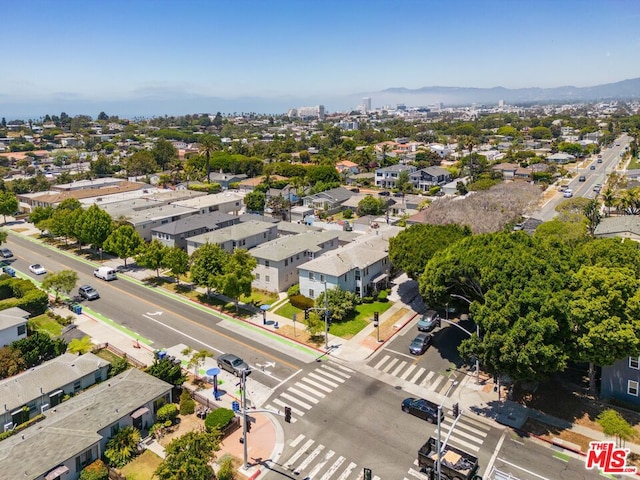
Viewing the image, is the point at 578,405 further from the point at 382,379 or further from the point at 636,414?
the point at 382,379

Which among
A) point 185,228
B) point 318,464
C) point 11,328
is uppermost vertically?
point 185,228

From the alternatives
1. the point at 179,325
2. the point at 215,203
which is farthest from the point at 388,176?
the point at 179,325

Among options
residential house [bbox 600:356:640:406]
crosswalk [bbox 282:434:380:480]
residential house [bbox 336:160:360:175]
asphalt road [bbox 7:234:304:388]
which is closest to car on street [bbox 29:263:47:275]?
asphalt road [bbox 7:234:304:388]

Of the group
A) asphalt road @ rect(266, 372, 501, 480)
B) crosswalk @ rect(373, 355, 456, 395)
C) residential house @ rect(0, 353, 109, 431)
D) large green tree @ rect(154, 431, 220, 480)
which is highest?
large green tree @ rect(154, 431, 220, 480)

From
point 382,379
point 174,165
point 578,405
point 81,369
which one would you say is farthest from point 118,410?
point 174,165

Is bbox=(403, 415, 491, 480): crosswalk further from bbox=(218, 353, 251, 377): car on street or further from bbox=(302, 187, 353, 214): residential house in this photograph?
bbox=(302, 187, 353, 214): residential house

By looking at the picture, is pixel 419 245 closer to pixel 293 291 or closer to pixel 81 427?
pixel 293 291

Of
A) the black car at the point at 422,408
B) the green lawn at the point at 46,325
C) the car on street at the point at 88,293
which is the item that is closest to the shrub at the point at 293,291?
the black car at the point at 422,408
